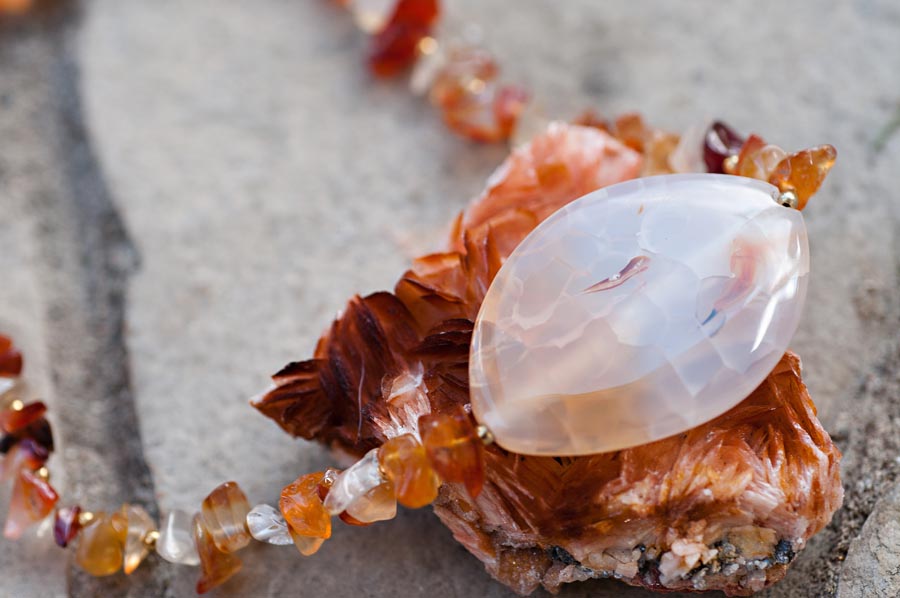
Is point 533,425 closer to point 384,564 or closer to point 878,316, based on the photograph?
point 384,564

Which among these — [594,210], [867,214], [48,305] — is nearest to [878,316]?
[867,214]

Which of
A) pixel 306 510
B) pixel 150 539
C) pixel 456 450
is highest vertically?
pixel 456 450

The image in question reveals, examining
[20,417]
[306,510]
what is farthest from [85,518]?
[306,510]

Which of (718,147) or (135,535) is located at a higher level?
(718,147)

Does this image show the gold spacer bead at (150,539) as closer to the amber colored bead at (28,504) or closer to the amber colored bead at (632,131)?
the amber colored bead at (28,504)

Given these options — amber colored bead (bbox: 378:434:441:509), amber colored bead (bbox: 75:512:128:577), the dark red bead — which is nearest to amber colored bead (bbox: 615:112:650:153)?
the dark red bead

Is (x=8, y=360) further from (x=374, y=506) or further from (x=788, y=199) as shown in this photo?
(x=788, y=199)

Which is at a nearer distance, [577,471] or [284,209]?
[577,471]
